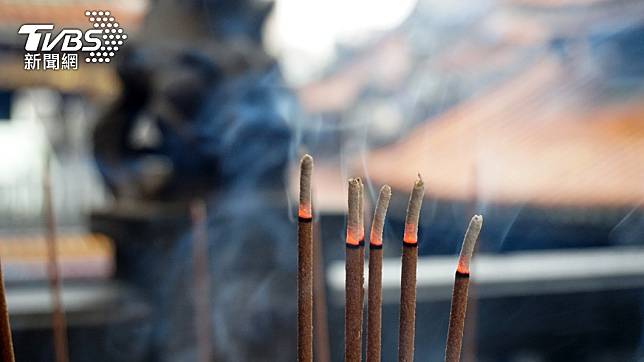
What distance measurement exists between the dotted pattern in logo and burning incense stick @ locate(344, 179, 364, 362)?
3.01 feet

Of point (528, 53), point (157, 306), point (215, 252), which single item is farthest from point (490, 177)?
point (157, 306)

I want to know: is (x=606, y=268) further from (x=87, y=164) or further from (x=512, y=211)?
(x=87, y=164)

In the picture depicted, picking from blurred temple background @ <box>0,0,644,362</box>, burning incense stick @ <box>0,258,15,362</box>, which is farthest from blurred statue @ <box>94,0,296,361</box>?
burning incense stick @ <box>0,258,15,362</box>

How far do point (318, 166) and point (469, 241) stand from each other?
970 millimetres

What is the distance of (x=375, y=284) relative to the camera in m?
0.42

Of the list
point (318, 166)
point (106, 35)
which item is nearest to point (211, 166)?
point (318, 166)

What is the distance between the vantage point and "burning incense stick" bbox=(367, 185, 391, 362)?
1.31 ft

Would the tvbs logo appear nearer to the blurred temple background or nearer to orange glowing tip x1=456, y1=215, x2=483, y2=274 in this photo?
the blurred temple background

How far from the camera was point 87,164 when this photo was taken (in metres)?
1.26

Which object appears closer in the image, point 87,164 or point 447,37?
point 87,164

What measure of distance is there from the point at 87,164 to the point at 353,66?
54 centimetres

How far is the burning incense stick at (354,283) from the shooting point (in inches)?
15.9

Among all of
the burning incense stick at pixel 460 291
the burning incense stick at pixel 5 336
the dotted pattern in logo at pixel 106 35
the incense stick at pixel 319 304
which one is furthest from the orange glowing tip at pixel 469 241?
the dotted pattern in logo at pixel 106 35

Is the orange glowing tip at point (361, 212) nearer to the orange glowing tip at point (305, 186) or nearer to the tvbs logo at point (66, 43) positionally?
the orange glowing tip at point (305, 186)
